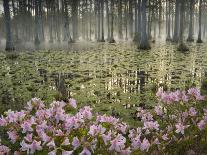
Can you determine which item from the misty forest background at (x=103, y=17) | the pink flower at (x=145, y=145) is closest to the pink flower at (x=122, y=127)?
the pink flower at (x=145, y=145)

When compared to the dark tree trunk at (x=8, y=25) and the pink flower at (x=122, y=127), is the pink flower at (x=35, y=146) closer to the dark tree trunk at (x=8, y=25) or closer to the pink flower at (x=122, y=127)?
the pink flower at (x=122, y=127)

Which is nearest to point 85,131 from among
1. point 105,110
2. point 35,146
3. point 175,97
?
point 35,146

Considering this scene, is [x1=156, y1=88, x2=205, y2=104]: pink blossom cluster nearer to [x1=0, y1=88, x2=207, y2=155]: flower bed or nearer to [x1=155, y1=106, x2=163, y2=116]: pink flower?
[x1=0, y1=88, x2=207, y2=155]: flower bed

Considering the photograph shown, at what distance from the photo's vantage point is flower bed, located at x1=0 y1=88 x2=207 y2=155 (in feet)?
10.9

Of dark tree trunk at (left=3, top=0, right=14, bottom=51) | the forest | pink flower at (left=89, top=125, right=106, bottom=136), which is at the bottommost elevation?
the forest

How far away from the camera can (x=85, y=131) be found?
361 centimetres

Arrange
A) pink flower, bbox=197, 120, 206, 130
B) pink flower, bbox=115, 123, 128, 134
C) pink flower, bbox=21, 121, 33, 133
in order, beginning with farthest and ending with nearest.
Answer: pink flower, bbox=197, 120, 206, 130
pink flower, bbox=115, 123, 128, 134
pink flower, bbox=21, 121, 33, 133

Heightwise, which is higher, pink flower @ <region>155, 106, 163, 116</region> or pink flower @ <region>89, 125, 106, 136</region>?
pink flower @ <region>89, 125, 106, 136</region>

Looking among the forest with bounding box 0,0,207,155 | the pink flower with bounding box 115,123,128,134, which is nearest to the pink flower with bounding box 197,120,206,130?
the forest with bounding box 0,0,207,155

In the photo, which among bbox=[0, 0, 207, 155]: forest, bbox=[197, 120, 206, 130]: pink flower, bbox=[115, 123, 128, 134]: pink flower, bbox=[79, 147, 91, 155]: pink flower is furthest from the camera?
bbox=[197, 120, 206, 130]: pink flower

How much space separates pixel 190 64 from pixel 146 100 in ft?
30.1

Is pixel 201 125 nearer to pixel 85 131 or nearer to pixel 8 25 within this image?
pixel 85 131

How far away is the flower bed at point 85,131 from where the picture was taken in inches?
131

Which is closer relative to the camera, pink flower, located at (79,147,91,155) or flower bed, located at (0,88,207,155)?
pink flower, located at (79,147,91,155)
